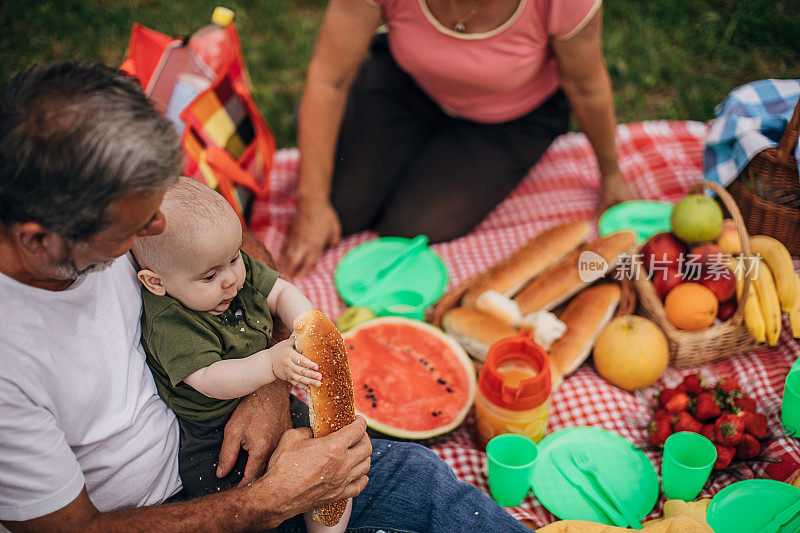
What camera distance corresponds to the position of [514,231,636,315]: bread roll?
2.56 m

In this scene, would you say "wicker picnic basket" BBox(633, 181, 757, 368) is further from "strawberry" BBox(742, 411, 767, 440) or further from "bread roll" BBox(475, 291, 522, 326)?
"bread roll" BBox(475, 291, 522, 326)

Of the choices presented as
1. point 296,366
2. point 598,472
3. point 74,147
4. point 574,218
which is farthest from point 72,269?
point 574,218

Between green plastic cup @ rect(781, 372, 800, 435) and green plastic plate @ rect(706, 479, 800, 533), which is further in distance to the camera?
green plastic cup @ rect(781, 372, 800, 435)

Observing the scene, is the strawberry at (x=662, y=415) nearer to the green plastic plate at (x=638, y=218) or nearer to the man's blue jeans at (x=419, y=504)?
the man's blue jeans at (x=419, y=504)

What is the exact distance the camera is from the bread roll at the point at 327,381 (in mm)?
1482

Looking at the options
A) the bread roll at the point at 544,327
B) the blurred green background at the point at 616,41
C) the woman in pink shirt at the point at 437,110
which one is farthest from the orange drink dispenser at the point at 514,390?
the blurred green background at the point at 616,41

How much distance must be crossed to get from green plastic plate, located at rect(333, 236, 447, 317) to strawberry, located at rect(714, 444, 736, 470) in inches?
44.9

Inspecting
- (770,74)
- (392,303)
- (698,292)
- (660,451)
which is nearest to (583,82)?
(698,292)

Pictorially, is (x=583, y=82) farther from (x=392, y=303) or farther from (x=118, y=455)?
(x=118, y=455)

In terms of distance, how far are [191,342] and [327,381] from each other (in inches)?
13.3

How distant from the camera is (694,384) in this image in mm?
2207

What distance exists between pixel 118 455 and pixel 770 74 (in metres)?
4.23

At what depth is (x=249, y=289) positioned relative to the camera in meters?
1.76

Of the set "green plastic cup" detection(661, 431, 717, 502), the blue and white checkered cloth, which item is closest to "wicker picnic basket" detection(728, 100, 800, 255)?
the blue and white checkered cloth
